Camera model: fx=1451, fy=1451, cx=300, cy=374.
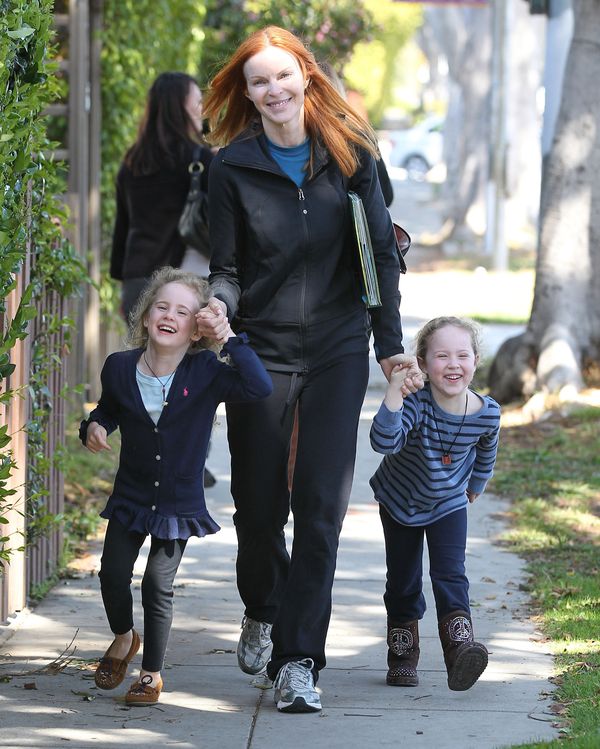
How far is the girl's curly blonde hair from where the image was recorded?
4.43 metres

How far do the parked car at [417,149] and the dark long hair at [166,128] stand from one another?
49289 millimetres

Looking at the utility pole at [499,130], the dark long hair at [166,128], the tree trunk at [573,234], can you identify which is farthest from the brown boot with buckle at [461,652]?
the utility pole at [499,130]

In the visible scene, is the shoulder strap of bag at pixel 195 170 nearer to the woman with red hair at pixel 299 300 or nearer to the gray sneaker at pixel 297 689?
the woman with red hair at pixel 299 300

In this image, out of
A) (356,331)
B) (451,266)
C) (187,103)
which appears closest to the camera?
(356,331)

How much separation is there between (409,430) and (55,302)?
198 centimetres

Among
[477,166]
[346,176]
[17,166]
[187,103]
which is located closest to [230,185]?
[346,176]

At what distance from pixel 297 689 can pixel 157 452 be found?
2.69 feet

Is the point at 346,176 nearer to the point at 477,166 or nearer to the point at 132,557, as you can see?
the point at 132,557

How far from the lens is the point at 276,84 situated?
14.3ft

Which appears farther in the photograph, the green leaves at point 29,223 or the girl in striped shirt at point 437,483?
the girl in striped shirt at point 437,483

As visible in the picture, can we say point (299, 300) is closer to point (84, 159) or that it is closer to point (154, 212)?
point (154, 212)

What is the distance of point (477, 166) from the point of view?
91.1 ft

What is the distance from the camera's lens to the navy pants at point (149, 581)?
433 centimetres

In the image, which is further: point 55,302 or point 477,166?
point 477,166
